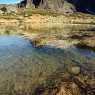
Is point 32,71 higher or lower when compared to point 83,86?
lower

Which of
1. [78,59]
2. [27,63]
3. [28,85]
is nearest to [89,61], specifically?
[78,59]

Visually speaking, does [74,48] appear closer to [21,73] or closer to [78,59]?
[78,59]

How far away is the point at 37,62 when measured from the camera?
31.7 metres

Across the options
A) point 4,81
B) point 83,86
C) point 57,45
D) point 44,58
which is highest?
point 83,86

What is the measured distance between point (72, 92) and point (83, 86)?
2776 mm

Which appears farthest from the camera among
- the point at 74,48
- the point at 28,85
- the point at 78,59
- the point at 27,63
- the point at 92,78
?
the point at 74,48

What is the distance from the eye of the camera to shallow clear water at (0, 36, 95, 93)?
25.2 metres

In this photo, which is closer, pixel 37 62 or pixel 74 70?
pixel 74 70

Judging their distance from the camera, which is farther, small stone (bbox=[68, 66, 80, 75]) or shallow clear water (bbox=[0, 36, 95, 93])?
small stone (bbox=[68, 66, 80, 75])

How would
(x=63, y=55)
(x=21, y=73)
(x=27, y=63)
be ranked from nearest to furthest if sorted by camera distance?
(x=21, y=73)
(x=27, y=63)
(x=63, y=55)

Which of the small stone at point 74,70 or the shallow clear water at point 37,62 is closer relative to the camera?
the shallow clear water at point 37,62

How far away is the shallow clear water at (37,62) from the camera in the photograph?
992 inches

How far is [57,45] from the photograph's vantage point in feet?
150

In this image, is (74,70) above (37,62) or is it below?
above
